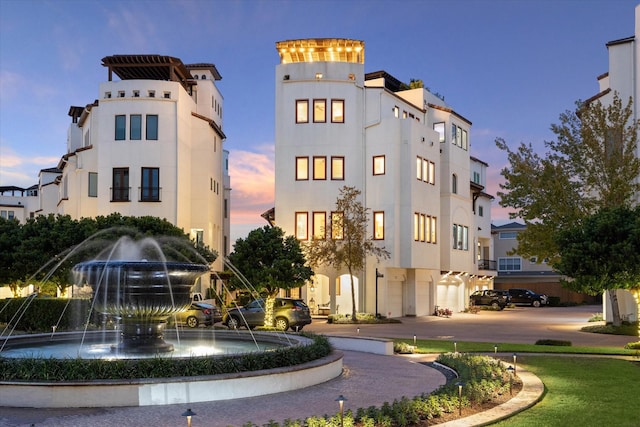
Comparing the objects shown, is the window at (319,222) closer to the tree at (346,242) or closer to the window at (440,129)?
the tree at (346,242)

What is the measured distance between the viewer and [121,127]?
147ft

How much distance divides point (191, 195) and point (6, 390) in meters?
39.2

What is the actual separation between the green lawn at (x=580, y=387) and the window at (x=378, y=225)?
869 inches

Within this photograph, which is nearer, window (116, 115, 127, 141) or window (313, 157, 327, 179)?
window (116, 115, 127, 141)

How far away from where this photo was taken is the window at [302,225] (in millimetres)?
45062

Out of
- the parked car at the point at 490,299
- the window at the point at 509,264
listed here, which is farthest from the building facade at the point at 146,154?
the window at the point at 509,264

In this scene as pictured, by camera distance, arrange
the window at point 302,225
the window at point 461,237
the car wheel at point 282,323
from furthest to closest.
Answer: the window at point 461,237
the window at point 302,225
the car wheel at point 282,323

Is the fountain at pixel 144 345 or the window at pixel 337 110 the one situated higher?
the window at pixel 337 110

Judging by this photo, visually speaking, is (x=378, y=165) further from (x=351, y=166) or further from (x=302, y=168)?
(x=302, y=168)

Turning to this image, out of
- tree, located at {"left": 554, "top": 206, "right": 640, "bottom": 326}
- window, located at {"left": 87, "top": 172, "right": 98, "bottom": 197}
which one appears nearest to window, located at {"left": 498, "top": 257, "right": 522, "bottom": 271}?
window, located at {"left": 87, "top": 172, "right": 98, "bottom": 197}

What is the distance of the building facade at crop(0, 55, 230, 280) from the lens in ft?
147

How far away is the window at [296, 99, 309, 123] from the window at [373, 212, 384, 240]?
7.80 meters

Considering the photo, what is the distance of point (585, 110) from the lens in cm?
3638

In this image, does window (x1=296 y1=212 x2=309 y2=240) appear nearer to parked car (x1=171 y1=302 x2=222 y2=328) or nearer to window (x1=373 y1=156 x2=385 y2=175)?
window (x1=373 y1=156 x2=385 y2=175)
